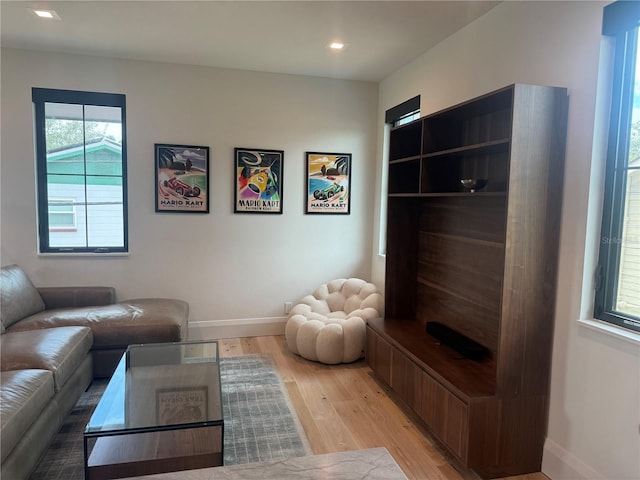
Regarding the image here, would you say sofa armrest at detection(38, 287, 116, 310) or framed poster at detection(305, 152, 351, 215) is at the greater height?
framed poster at detection(305, 152, 351, 215)

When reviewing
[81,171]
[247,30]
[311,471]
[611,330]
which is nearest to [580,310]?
[611,330]

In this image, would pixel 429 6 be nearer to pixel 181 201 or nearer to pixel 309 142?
pixel 309 142

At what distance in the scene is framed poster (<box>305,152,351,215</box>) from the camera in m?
4.36

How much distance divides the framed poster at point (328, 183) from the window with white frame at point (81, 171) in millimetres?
1822

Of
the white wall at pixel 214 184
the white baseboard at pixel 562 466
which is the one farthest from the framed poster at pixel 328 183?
the white baseboard at pixel 562 466

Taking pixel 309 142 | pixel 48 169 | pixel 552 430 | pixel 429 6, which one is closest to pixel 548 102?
pixel 429 6

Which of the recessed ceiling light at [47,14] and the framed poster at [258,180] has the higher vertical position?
the recessed ceiling light at [47,14]

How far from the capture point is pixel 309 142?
434cm

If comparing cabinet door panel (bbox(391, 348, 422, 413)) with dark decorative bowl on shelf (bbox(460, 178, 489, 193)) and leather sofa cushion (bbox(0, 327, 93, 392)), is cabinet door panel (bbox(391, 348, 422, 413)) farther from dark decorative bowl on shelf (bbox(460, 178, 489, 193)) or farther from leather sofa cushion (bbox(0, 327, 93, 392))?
leather sofa cushion (bbox(0, 327, 93, 392))

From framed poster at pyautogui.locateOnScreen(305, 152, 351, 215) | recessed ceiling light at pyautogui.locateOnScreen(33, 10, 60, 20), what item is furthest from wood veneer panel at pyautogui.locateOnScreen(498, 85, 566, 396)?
recessed ceiling light at pyautogui.locateOnScreen(33, 10, 60, 20)

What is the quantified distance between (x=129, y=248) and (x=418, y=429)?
9.94ft

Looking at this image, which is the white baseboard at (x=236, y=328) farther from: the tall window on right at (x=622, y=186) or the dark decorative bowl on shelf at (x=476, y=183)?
the tall window on right at (x=622, y=186)

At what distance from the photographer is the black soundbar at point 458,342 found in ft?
8.44

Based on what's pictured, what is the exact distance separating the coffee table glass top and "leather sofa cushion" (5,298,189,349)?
9.9 inches
